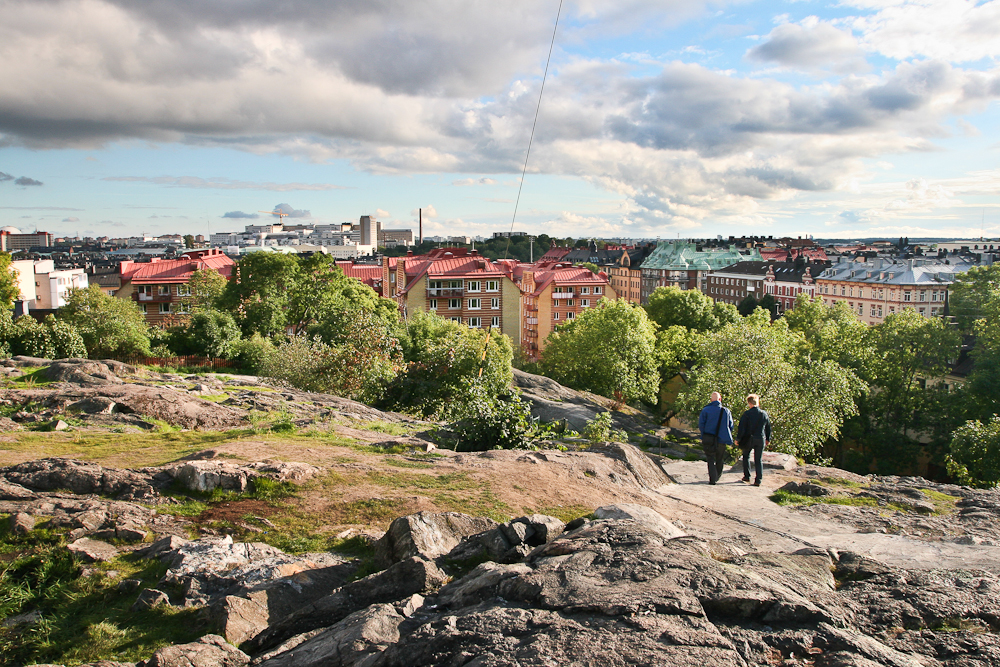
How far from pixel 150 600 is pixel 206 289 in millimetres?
48742

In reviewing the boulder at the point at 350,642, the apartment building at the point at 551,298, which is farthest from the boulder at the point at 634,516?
the apartment building at the point at 551,298

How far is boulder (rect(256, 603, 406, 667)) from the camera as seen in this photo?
4781mm

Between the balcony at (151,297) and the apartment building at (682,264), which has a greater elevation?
the apartment building at (682,264)

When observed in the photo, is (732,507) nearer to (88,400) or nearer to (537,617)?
(537,617)

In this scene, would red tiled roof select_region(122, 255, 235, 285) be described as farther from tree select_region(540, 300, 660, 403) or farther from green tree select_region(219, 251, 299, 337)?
tree select_region(540, 300, 660, 403)

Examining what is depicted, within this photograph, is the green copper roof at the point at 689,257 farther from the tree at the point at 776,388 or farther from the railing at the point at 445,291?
the tree at the point at 776,388

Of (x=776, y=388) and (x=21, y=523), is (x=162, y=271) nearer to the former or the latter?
(x=776, y=388)

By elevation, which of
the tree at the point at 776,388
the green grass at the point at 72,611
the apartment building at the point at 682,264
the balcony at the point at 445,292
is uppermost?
the apartment building at the point at 682,264

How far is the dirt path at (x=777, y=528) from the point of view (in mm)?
7981

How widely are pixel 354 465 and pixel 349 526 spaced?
8.39ft

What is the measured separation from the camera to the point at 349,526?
28.0 feet

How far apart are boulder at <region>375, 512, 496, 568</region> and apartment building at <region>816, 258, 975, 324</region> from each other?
3315 inches

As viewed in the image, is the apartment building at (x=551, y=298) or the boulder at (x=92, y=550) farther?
the apartment building at (x=551, y=298)

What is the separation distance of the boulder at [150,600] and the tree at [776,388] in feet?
70.4
